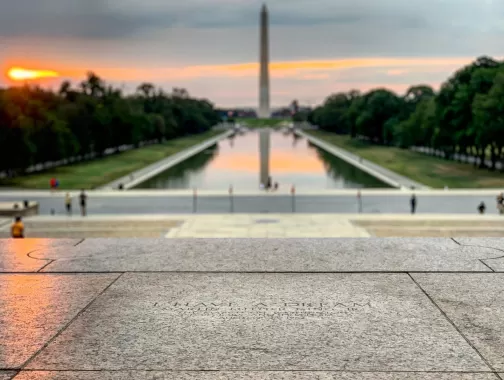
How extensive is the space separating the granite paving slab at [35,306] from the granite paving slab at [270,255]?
492mm

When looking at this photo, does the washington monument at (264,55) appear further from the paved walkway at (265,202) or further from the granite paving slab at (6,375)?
the granite paving slab at (6,375)

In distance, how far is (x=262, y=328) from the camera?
20.1ft

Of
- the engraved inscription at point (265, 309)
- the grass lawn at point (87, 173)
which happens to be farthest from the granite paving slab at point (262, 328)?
the grass lawn at point (87, 173)

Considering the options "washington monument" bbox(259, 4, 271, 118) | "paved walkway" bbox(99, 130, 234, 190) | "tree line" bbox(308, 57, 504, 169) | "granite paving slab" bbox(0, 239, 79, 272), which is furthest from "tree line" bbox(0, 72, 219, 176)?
"granite paving slab" bbox(0, 239, 79, 272)

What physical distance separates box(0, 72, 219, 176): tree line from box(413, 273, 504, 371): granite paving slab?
58263 millimetres

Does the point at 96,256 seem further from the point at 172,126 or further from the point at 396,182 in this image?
the point at 172,126

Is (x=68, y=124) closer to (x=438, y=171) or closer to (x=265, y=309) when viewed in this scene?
(x=438, y=171)

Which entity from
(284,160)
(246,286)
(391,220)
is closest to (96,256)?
(246,286)

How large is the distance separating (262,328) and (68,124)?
258 feet

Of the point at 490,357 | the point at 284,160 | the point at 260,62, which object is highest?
the point at 260,62

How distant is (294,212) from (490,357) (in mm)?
33594

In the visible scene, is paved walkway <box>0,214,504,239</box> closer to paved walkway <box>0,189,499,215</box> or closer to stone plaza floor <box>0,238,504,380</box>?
paved walkway <box>0,189,499,215</box>

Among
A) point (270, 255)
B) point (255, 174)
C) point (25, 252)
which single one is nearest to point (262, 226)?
point (25, 252)

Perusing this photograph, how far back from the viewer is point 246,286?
745 centimetres
